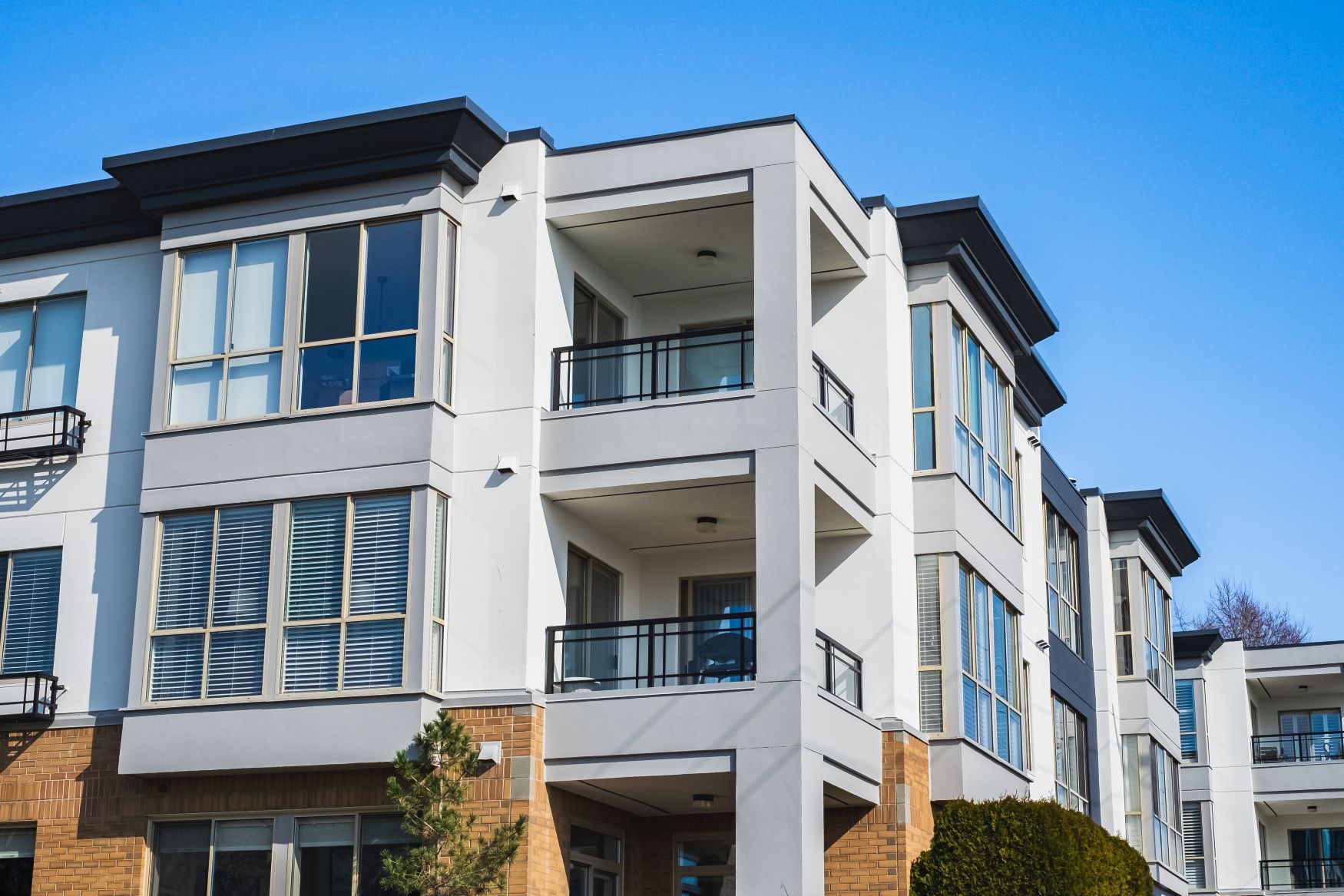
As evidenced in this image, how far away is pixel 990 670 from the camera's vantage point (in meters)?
24.0

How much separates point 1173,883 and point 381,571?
69.0 feet

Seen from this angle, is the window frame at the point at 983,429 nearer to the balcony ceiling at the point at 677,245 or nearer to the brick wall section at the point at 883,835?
the balcony ceiling at the point at 677,245

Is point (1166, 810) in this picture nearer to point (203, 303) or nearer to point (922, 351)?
point (922, 351)

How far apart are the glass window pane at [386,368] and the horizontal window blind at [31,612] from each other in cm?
469

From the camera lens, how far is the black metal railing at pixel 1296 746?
1890 inches

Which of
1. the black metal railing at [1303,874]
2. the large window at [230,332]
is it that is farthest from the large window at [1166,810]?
the large window at [230,332]

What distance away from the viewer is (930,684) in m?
22.6

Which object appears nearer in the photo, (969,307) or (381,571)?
(381,571)

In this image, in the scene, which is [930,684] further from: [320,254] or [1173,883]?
[1173,883]

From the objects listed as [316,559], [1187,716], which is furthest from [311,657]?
[1187,716]

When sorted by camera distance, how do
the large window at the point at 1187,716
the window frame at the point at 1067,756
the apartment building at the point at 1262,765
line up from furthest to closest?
1. the large window at the point at 1187,716
2. the apartment building at the point at 1262,765
3. the window frame at the point at 1067,756

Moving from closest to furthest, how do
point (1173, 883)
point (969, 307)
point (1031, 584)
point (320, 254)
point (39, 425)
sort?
1. point (320, 254)
2. point (39, 425)
3. point (969, 307)
4. point (1031, 584)
5. point (1173, 883)

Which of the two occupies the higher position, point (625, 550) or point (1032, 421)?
point (1032, 421)

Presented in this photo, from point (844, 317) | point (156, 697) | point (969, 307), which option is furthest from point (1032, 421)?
point (156, 697)
